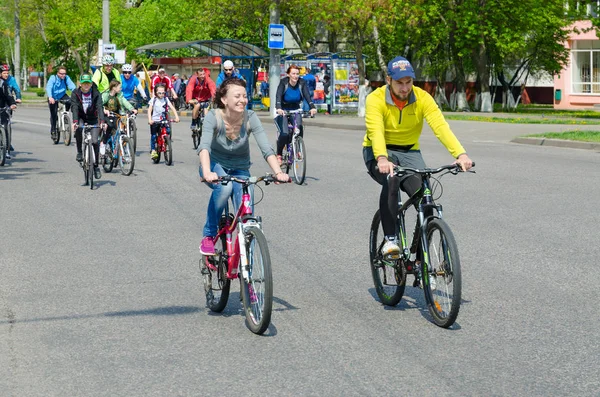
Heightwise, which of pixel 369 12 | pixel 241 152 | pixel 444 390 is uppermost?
pixel 369 12

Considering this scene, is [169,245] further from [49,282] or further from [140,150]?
[140,150]

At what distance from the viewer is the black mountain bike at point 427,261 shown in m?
6.60

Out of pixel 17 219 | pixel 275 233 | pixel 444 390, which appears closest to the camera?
pixel 444 390

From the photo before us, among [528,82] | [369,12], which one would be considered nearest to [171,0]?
[528,82]

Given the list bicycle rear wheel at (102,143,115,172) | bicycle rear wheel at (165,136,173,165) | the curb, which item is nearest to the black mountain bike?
bicycle rear wheel at (102,143,115,172)

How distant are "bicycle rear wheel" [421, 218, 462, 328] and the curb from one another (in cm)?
1656

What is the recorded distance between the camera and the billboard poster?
4234cm

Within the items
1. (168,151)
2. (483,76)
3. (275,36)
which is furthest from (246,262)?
(483,76)

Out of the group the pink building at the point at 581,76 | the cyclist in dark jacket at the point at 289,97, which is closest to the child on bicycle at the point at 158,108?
the cyclist in dark jacket at the point at 289,97

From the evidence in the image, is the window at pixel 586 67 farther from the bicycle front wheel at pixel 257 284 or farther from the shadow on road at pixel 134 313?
the bicycle front wheel at pixel 257 284

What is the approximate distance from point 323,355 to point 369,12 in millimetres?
33968

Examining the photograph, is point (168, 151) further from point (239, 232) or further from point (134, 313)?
point (239, 232)

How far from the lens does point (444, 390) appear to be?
5395mm

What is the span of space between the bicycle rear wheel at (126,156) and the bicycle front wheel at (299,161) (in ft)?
9.13
